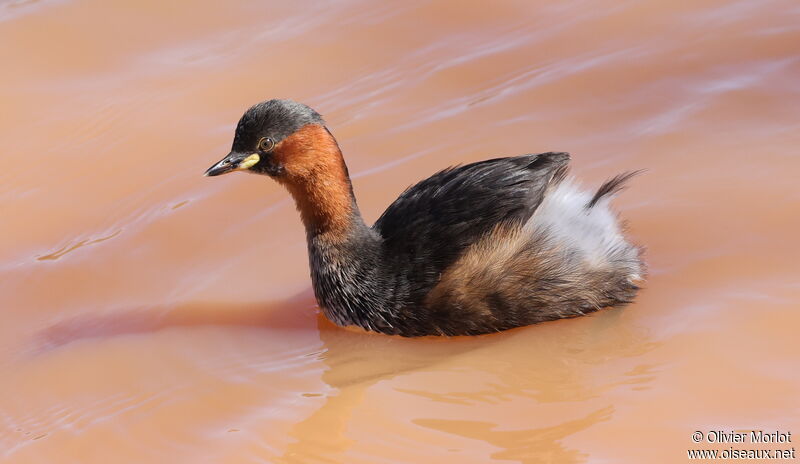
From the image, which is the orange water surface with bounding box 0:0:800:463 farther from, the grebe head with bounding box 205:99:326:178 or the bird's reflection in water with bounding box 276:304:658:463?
the grebe head with bounding box 205:99:326:178

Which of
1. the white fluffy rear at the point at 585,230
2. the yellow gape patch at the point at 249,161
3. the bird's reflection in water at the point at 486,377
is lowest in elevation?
the bird's reflection in water at the point at 486,377

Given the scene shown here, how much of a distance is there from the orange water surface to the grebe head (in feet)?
2.19

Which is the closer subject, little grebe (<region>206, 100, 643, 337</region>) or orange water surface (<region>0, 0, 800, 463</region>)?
orange water surface (<region>0, 0, 800, 463</region>)

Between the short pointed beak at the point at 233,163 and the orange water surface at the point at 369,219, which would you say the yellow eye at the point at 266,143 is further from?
the orange water surface at the point at 369,219

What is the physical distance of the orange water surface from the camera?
12.7 feet

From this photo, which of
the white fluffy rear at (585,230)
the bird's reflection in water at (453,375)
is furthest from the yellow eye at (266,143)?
the white fluffy rear at (585,230)

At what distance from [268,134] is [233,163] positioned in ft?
0.64

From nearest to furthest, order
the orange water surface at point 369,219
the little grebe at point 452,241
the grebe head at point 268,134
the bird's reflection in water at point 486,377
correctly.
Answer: the bird's reflection in water at point 486,377 < the orange water surface at point 369,219 < the little grebe at point 452,241 < the grebe head at point 268,134

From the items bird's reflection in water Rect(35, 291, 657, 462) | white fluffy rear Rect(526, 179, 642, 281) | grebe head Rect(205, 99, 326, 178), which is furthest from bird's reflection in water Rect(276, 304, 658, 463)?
grebe head Rect(205, 99, 326, 178)

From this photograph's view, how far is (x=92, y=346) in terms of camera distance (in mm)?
4824

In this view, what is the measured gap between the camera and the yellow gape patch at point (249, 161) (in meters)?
4.70

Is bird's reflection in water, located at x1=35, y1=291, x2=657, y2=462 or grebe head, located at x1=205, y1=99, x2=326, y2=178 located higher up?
grebe head, located at x1=205, y1=99, x2=326, y2=178

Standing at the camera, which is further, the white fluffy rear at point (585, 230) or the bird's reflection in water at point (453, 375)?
the white fluffy rear at point (585, 230)

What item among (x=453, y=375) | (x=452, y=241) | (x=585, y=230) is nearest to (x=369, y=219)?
(x=452, y=241)
